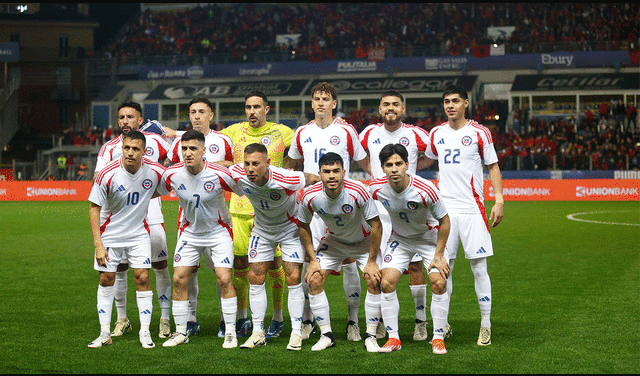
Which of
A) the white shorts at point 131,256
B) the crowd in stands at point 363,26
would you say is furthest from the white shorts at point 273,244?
the crowd in stands at point 363,26

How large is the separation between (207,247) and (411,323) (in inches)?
103

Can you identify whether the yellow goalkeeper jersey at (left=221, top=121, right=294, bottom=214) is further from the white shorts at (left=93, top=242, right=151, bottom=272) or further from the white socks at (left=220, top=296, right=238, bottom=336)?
the white socks at (left=220, top=296, right=238, bottom=336)

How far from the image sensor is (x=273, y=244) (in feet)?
25.0

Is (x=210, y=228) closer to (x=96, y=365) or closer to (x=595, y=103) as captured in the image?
(x=96, y=365)

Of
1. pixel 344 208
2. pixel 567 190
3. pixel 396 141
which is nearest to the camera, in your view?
pixel 344 208

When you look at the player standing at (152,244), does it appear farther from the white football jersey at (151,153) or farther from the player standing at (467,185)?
the player standing at (467,185)

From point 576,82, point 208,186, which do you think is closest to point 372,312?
point 208,186

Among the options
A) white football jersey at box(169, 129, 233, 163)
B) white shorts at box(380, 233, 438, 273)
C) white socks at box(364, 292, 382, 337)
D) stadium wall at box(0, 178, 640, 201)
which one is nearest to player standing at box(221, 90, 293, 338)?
white football jersey at box(169, 129, 233, 163)

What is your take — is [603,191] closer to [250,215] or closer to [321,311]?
[250,215]

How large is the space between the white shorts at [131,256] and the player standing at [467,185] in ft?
10.2

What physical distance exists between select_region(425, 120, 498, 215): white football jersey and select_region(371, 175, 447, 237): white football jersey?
391 millimetres

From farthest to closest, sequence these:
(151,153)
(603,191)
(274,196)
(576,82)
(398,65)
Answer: (398,65) < (576,82) < (603,191) < (151,153) < (274,196)

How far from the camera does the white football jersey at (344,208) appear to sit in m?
7.20

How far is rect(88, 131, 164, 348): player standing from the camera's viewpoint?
7.39 m
